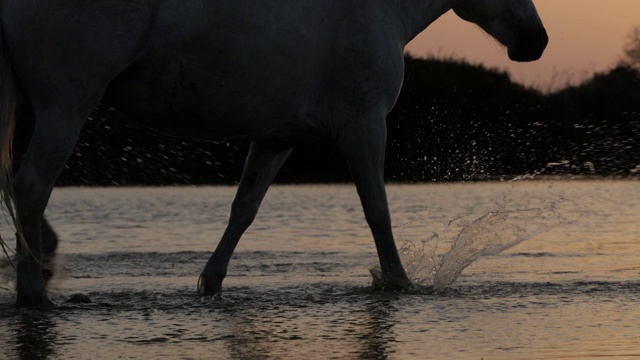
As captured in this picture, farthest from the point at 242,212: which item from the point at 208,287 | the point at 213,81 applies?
the point at 213,81

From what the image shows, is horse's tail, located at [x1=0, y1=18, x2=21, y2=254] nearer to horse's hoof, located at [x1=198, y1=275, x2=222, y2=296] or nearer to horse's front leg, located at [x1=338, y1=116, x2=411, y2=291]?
horse's hoof, located at [x1=198, y1=275, x2=222, y2=296]

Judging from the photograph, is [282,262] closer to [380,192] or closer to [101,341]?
[380,192]

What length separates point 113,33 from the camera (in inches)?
263

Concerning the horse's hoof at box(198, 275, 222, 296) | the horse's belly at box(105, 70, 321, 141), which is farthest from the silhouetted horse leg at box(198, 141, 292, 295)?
the horse's belly at box(105, 70, 321, 141)

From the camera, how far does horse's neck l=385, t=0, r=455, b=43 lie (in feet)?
25.7

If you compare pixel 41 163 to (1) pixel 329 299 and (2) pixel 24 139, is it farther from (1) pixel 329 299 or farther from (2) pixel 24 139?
(1) pixel 329 299

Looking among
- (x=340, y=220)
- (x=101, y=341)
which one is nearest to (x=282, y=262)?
(x=101, y=341)

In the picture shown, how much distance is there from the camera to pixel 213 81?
7023mm

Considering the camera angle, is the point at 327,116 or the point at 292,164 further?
the point at 292,164

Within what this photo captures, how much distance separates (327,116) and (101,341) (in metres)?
2.22

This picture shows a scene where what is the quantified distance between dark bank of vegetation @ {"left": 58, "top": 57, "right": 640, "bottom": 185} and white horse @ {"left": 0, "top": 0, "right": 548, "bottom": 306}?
15.4 metres

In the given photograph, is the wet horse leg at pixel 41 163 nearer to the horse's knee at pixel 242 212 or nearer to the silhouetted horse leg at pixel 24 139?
the silhouetted horse leg at pixel 24 139

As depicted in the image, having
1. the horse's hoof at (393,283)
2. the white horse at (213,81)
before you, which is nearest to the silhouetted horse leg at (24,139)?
the white horse at (213,81)

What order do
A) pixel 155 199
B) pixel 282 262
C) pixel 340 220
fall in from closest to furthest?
pixel 282 262 < pixel 340 220 < pixel 155 199
